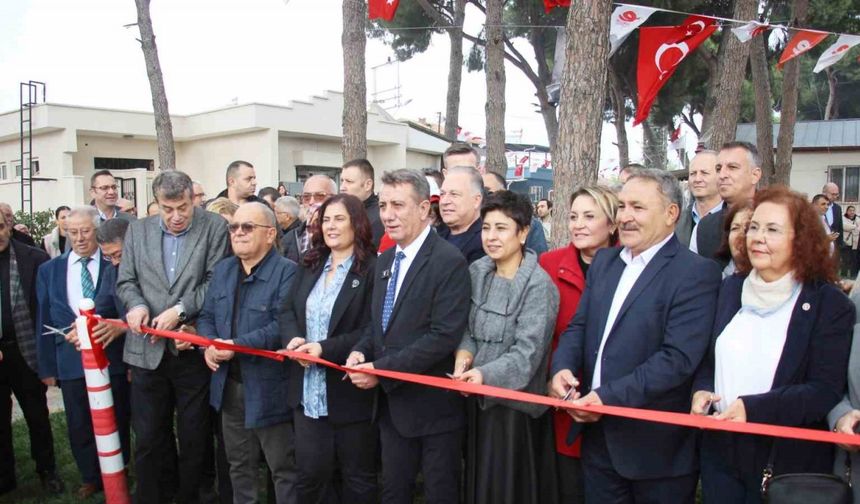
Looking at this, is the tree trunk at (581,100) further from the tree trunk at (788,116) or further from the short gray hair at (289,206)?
the tree trunk at (788,116)

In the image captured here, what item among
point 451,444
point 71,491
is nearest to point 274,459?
point 451,444

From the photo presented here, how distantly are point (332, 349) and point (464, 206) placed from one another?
1.26 metres

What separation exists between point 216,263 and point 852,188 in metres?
26.7

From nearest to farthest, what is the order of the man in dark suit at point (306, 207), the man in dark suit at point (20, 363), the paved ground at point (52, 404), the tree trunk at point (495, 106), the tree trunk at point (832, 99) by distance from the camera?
the man in dark suit at point (20, 363), the man in dark suit at point (306, 207), the paved ground at point (52, 404), the tree trunk at point (495, 106), the tree trunk at point (832, 99)

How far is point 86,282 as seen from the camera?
4617 mm

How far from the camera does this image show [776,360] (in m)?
2.54

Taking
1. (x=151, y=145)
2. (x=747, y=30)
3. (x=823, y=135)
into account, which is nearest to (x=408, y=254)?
(x=747, y=30)

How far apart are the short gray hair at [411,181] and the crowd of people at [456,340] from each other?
0.04ft

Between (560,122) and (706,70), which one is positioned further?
(706,70)

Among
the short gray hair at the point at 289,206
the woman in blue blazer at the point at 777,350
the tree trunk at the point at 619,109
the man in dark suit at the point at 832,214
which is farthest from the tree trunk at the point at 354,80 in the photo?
the tree trunk at the point at 619,109

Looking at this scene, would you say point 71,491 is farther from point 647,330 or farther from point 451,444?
point 647,330

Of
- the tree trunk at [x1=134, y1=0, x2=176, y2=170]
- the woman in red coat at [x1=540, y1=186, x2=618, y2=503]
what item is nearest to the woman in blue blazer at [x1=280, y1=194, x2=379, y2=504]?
the woman in red coat at [x1=540, y1=186, x2=618, y2=503]

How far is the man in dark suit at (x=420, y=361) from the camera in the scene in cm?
320

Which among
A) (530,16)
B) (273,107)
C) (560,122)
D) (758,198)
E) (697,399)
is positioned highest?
(530,16)
